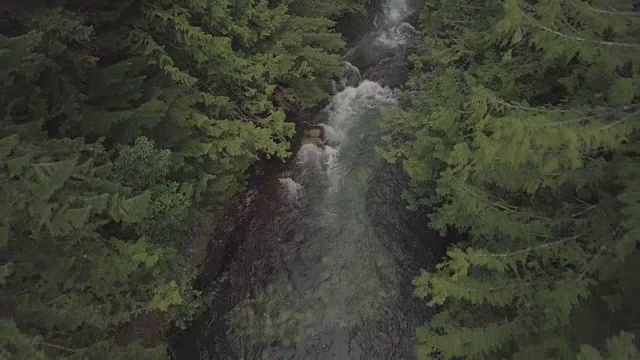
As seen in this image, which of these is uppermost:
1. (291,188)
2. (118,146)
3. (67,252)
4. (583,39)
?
(583,39)

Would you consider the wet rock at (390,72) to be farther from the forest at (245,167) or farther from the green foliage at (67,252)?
the green foliage at (67,252)

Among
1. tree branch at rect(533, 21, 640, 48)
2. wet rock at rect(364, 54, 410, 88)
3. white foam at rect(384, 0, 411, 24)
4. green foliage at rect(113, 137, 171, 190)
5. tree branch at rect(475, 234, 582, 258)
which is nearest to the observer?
tree branch at rect(533, 21, 640, 48)

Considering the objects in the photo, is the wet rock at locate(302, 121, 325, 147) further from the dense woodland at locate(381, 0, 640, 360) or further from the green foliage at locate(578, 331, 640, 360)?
the green foliage at locate(578, 331, 640, 360)

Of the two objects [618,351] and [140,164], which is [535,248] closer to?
[618,351]

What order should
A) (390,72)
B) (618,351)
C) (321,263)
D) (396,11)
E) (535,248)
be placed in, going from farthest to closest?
(396,11)
(390,72)
(321,263)
(535,248)
(618,351)

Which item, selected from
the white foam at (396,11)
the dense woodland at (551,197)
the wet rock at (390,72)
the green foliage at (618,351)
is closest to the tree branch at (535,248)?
the dense woodland at (551,197)

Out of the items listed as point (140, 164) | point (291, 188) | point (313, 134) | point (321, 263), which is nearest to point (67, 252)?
point (140, 164)

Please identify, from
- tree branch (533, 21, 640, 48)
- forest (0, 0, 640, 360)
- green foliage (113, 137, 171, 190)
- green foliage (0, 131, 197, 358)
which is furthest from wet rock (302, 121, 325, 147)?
tree branch (533, 21, 640, 48)
